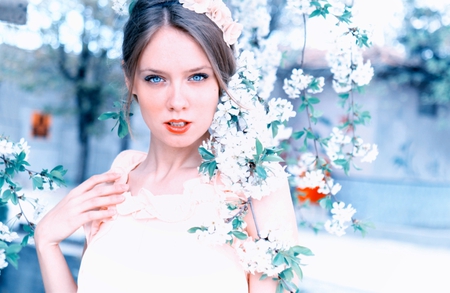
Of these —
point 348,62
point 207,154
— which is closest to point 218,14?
point 207,154

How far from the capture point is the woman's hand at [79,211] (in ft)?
4.79

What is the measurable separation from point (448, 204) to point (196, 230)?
9963mm

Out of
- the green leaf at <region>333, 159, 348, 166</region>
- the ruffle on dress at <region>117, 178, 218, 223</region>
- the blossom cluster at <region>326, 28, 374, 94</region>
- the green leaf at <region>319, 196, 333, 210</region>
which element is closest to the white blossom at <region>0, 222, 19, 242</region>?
the ruffle on dress at <region>117, 178, 218, 223</region>

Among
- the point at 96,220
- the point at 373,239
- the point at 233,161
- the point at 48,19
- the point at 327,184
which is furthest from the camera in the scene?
the point at 373,239

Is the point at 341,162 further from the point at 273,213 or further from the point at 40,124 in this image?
the point at 40,124

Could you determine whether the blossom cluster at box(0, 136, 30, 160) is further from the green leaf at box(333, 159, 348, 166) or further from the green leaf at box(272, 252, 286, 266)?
the green leaf at box(333, 159, 348, 166)

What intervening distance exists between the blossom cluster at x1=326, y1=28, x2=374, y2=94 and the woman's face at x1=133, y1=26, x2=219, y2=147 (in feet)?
2.04

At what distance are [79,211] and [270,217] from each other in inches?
22.9

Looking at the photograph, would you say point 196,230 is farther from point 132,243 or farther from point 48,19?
point 48,19

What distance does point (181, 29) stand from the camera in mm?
1380

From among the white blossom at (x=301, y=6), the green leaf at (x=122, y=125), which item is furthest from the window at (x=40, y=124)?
the white blossom at (x=301, y=6)

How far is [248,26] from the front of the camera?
2258mm

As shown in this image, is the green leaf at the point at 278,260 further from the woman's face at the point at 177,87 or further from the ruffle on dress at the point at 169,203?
the woman's face at the point at 177,87

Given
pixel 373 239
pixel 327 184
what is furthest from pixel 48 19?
pixel 327 184
